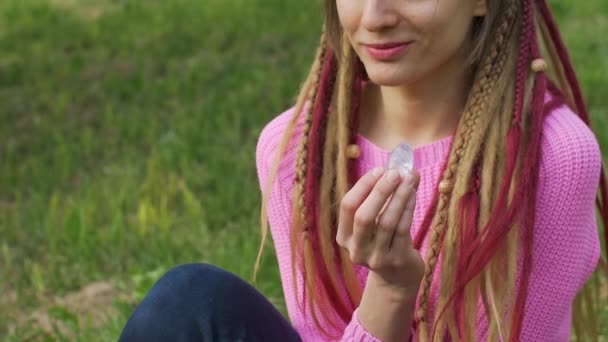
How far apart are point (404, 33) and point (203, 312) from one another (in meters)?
0.60

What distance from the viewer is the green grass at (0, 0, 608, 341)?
3387mm

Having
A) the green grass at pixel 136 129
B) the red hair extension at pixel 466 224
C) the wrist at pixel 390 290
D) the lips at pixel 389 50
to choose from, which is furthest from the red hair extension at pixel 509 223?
the green grass at pixel 136 129

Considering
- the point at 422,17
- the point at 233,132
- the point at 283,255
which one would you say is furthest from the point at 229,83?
the point at 422,17

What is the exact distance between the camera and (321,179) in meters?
2.15

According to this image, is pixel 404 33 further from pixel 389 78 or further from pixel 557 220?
pixel 557 220

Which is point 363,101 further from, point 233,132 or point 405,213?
point 233,132

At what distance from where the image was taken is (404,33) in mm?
1931

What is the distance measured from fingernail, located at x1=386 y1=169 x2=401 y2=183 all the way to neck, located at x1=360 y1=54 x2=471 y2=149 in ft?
1.52

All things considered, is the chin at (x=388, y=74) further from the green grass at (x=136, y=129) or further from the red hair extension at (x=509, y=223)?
the green grass at (x=136, y=129)

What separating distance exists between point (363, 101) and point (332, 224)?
252 millimetres

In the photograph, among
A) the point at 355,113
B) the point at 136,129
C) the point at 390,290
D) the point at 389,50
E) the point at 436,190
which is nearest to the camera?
the point at 390,290

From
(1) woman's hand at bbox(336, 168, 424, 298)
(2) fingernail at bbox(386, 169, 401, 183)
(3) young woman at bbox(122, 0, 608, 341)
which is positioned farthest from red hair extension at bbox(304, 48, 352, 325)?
(2) fingernail at bbox(386, 169, 401, 183)

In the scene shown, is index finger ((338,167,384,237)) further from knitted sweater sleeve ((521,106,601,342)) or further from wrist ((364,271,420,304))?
knitted sweater sleeve ((521,106,601,342))

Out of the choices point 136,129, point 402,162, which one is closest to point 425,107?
point 402,162
